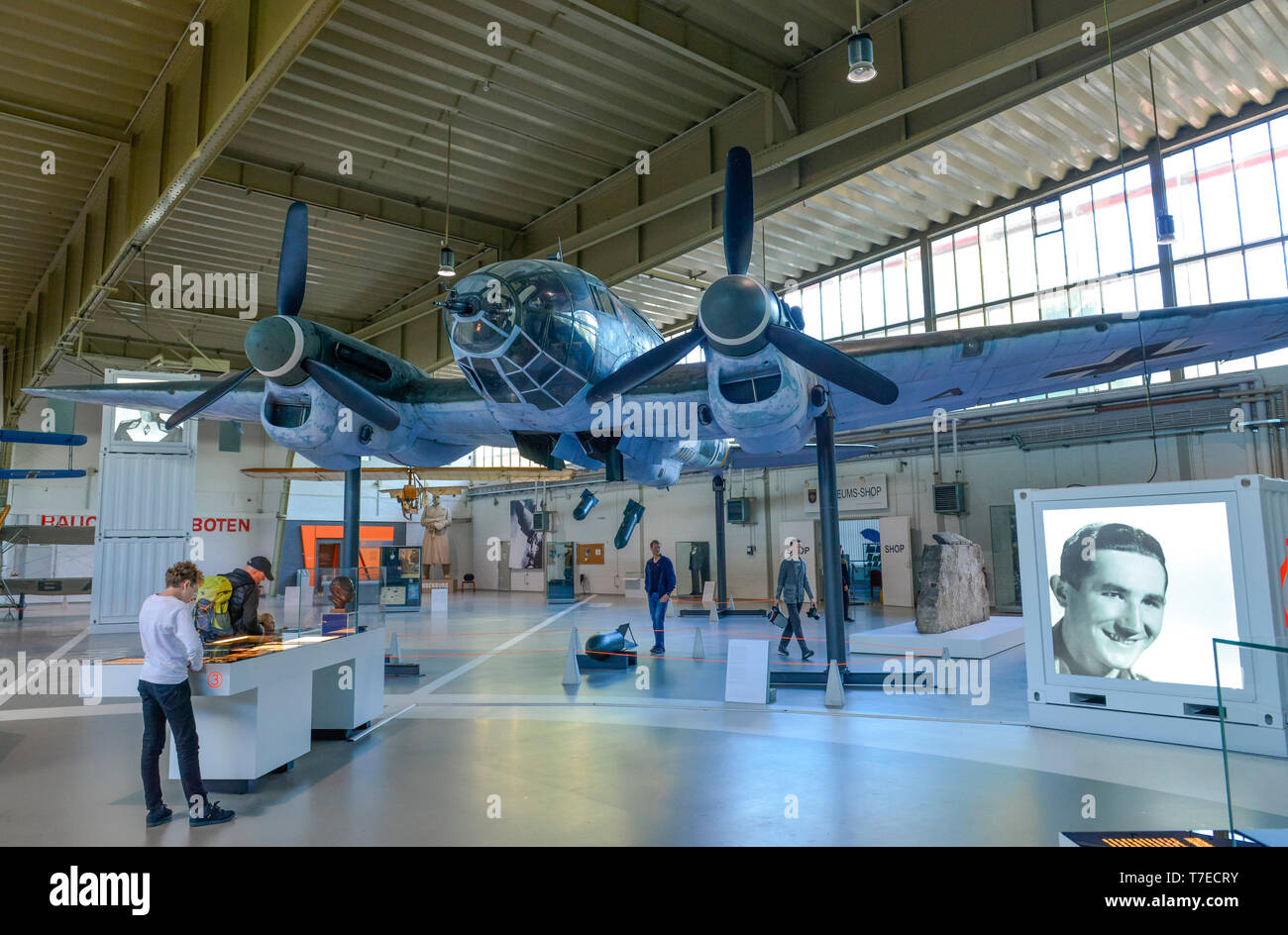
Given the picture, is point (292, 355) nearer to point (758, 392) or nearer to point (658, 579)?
point (758, 392)

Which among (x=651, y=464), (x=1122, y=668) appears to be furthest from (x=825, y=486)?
(x=1122, y=668)

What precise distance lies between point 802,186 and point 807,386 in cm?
404

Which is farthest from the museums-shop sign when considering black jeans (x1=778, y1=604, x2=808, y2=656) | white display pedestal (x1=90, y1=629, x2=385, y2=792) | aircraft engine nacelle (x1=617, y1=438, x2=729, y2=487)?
white display pedestal (x1=90, y1=629, x2=385, y2=792)

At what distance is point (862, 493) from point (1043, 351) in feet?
47.0

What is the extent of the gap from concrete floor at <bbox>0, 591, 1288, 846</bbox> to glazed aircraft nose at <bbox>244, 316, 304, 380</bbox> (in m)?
4.33

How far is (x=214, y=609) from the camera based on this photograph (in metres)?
6.95

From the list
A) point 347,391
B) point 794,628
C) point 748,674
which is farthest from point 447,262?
point 794,628

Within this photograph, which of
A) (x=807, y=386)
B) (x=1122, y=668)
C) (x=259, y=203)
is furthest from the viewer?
(x=259, y=203)

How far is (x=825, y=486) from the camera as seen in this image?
9.43 metres

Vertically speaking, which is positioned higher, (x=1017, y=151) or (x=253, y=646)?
(x=1017, y=151)

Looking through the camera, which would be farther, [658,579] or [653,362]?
[658,579]

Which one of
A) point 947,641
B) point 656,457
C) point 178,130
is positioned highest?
point 178,130

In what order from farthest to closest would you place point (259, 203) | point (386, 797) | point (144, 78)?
point (259, 203) < point (144, 78) < point (386, 797)

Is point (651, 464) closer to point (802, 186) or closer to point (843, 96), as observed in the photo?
point (802, 186)
